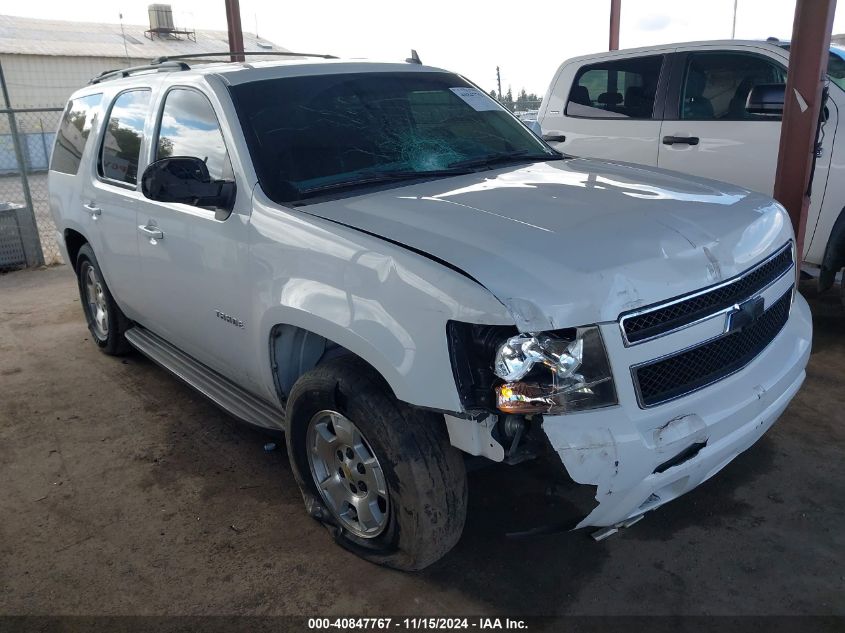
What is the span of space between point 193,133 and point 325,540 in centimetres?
202

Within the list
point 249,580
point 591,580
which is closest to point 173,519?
point 249,580

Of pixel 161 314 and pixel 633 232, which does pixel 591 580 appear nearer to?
pixel 633 232

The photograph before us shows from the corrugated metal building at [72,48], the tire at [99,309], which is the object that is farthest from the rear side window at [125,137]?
the corrugated metal building at [72,48]

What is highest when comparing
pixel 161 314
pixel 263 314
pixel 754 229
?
pixel 754 229

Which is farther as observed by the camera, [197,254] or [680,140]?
[680,140]

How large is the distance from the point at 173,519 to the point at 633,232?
2.36 m

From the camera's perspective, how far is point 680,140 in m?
5.79

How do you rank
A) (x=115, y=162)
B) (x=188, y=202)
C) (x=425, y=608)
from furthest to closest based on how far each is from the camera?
(x=115, y=162), (x=188, y=202), (x=425, y=608)

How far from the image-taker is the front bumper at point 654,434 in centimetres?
217

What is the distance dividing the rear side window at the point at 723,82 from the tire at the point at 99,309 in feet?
15.1

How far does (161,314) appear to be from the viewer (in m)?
4.07

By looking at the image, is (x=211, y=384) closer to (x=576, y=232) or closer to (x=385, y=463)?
(x=385, y=463)

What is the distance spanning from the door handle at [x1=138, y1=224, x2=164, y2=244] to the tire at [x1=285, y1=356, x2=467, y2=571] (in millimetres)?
1357

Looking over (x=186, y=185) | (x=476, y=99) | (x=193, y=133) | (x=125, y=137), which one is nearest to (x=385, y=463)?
(x=186, y=185)
